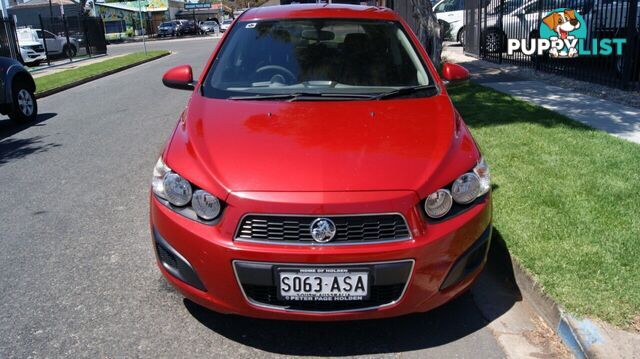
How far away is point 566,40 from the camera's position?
37.7 feet

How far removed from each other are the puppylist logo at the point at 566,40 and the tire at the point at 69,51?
23.3 meters

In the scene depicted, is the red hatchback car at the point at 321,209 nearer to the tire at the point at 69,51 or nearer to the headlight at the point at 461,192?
the headlight at the point at 461,192

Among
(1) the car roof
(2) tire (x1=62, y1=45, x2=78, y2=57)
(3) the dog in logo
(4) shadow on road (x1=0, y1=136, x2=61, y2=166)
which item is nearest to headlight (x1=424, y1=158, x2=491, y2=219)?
(1) the car roof

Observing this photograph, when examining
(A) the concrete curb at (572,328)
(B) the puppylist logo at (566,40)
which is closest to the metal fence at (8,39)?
(B) the puppylist logo at (566,40)

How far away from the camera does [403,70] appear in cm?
404

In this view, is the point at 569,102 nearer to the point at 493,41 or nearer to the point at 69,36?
the point at 493,41

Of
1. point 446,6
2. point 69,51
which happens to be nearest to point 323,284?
point 446,6

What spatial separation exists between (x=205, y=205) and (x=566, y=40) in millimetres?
10812

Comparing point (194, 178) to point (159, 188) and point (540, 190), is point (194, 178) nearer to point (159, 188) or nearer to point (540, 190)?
point (159, 188)

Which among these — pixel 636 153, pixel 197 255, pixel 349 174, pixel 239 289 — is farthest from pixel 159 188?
pixel 636 153

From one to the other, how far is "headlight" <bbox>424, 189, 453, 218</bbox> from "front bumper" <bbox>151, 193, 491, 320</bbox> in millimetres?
58

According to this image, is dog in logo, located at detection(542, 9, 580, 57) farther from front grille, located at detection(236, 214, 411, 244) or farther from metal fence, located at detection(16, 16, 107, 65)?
metal fence, located at detection(16, 16, 107, 65)

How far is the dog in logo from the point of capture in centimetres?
1102

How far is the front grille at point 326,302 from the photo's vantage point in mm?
2699
